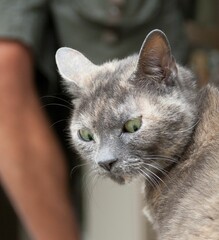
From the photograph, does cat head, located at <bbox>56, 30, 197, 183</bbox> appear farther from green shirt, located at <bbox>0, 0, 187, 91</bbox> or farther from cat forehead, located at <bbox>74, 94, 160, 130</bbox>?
green shirt, located at <bbox>0, 0, 187, 91</bbox>

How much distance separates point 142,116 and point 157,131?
37 mm

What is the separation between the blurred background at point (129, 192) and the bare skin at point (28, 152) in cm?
42

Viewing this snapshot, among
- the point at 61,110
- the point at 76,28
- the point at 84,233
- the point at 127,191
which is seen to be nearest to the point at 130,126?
the point at 76,28

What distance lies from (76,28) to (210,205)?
0.94 meters

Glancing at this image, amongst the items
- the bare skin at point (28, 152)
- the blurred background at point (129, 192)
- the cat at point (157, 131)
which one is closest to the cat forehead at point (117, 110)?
the cat at point (157, 131)

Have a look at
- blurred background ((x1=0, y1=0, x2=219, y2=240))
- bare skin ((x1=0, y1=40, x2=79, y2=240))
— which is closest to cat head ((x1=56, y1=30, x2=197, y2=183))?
bare skin ((x1=0, y1=40, x2=79, y2=240))

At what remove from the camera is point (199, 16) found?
103 inches

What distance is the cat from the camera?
1.28 m

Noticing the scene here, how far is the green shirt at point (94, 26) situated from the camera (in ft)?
6.43

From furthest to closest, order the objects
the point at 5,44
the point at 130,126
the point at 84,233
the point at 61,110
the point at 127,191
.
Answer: the point at 84,233 → the point at 127,191 → the point at 61,110 → the point at 5,44 → the point at 130,126

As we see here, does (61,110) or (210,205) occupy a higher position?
(61,110)

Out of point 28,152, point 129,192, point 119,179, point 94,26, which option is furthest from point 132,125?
point 129,192

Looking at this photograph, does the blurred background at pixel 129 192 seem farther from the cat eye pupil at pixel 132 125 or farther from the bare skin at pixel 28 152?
the cat eye pupil at pixel 132 125

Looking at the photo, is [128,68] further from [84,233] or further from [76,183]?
[84,233]
